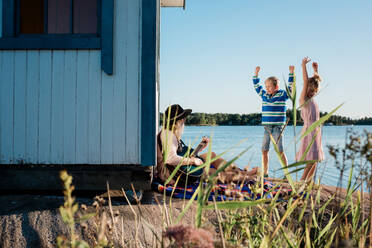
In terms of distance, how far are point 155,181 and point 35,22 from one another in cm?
446

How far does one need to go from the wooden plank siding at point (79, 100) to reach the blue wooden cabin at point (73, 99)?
0.01 metres

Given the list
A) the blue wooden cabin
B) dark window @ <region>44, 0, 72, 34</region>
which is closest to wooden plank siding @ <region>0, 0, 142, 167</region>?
the blue wooden cabin

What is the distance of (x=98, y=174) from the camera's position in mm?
3801

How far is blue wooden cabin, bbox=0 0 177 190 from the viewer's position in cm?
383

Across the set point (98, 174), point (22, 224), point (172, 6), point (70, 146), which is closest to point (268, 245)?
point (22, 224)

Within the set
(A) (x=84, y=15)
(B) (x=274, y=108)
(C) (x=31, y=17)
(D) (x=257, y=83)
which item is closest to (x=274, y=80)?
(D) (x=257, y=83)

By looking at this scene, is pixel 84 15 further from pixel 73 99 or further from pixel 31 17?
pixel 73 99

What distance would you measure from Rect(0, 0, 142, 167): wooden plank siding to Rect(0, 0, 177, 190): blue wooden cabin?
1cm

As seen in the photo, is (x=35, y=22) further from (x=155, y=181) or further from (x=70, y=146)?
(x=155, y=181)

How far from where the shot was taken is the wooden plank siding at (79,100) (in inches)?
152

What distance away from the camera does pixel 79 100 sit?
152 inches

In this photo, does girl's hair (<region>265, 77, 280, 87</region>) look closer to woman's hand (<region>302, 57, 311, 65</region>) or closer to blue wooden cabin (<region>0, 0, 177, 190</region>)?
woman's hand (<region>302, 57, 311, 65</region>)

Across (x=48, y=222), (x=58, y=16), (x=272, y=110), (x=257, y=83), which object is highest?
(x=58, y=16)

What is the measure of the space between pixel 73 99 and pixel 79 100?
0.08 meters
